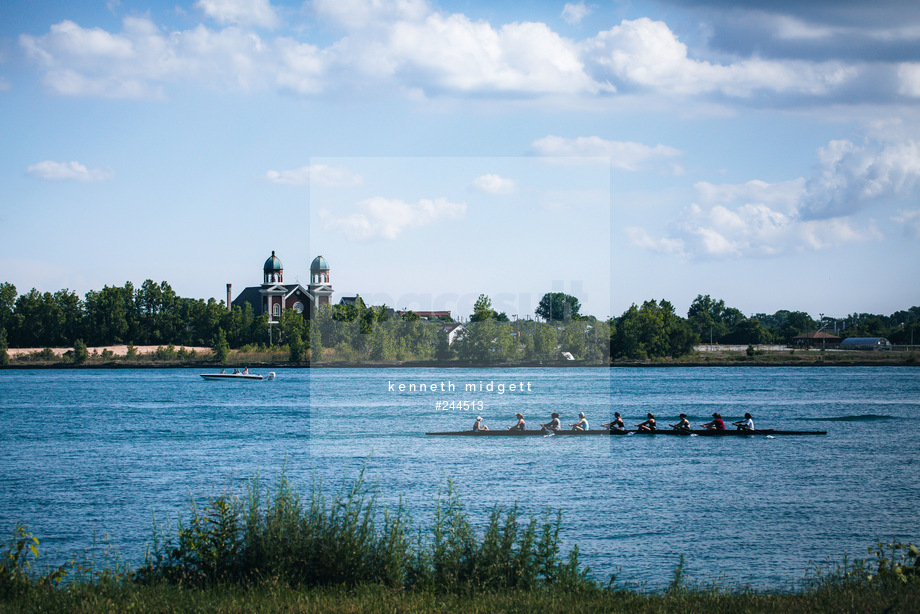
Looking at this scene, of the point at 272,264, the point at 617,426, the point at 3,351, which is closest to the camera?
the point at 617,426

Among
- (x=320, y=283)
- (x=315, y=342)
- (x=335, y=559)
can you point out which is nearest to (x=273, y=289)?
(x=320, y=283)

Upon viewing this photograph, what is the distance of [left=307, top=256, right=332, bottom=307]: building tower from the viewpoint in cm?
13475

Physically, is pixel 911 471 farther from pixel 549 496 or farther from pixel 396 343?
pixel 396 343

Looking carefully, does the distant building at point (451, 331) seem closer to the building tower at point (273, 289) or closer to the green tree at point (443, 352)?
the green tree at point (443, 352)

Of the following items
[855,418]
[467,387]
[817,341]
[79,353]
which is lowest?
[467,387]

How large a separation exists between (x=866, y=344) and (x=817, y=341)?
50.8ft

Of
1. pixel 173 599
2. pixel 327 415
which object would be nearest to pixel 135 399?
pixel 327 415

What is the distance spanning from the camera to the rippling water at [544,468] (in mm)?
19453

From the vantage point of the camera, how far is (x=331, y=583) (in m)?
11.3

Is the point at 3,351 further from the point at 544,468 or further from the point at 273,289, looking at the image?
the point at 544,468

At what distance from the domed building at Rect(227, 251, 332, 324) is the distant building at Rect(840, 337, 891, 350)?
10189 centimetres

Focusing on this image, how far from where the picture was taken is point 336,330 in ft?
368

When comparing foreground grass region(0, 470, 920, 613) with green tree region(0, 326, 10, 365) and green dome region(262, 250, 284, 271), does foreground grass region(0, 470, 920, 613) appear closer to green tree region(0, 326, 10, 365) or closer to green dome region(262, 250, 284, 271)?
green tree region(0, 326, 10, 365)

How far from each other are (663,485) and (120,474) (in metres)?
20.0
